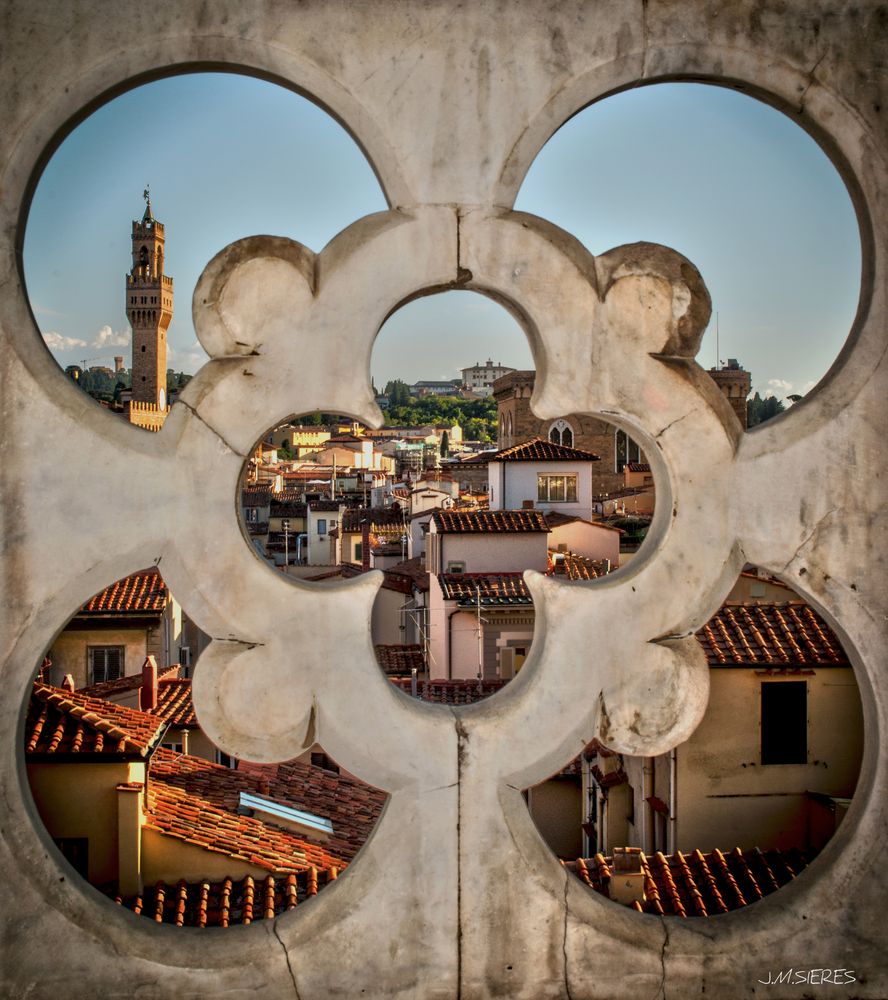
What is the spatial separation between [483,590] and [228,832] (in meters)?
15.0

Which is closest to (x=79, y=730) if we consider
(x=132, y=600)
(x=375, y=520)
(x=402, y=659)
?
(x=132, y=600)

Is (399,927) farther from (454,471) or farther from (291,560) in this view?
(454,471)

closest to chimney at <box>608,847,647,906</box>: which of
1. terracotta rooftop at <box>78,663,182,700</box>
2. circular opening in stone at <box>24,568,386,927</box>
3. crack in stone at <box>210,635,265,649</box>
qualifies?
circular opening in stone at <box>24,568,386,927</box>

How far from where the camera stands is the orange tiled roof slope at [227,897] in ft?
26.2

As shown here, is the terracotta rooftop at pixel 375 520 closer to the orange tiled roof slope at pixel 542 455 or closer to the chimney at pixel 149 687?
the orange tiled roof slope at pixel 542 455

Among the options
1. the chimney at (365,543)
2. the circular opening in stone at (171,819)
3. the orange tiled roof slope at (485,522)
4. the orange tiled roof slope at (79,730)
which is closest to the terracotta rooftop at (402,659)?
the orange tiled roof slope at (485,522)

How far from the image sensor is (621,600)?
7.08ft

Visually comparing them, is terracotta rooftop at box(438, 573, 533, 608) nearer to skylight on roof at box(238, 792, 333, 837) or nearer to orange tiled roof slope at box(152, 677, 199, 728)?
orange tiled roof slope at box(152, 677, 199, 728)

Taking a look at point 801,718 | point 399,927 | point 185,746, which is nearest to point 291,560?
point 185,746

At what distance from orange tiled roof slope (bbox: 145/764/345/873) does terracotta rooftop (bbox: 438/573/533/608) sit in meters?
12.2

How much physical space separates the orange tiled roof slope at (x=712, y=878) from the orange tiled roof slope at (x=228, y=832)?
7.99ft

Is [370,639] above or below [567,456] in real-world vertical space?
below

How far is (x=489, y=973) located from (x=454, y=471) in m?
62.7

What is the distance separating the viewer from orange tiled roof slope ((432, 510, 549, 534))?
2698 centimetres
